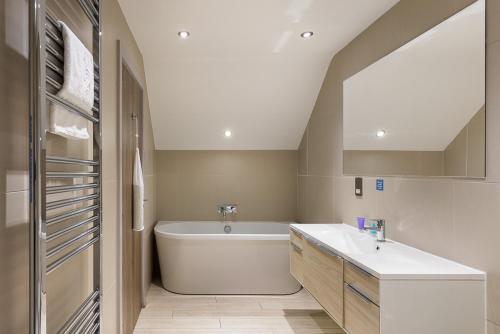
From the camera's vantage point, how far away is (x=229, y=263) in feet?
11.1

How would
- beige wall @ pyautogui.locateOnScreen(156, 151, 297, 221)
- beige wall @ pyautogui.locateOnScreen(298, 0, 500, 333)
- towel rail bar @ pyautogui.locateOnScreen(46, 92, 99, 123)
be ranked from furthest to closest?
beige wall @ pyautogui.locateOnScreen(156, 151, 297, 221), beige wall @ pyautogui.locateOnScreen(298, 0, 500, 333), towel rail bar @ pyautogui.locateOnScreen(46, 92, 99, 123)

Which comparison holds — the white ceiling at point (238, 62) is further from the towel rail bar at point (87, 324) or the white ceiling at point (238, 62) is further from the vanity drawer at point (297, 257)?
the towel rail bar at point (87, 324)

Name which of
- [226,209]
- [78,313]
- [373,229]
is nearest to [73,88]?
[78,313]

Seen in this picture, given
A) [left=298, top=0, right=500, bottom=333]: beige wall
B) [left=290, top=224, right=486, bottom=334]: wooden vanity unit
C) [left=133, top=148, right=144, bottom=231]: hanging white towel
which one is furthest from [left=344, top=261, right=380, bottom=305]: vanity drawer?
[left=133, top=148, right=144, bottom=231]: hanging white towel

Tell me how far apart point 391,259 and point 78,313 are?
150cm

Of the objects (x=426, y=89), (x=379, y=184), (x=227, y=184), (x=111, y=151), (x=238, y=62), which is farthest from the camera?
(x=227, y=184)

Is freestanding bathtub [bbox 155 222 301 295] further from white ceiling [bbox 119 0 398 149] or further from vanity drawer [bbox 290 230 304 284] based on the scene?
white ceiling [bbox 119 0 398 149]

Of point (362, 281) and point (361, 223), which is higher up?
point (361, 223)

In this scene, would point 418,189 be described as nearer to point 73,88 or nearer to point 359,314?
point 359,314

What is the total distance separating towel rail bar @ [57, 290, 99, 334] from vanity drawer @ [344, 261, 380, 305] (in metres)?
1.23

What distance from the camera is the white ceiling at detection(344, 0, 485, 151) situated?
161 centimetres

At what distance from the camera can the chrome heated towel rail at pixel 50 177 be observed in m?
0.91

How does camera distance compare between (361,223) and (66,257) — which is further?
(361,223)

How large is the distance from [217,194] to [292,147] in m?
1.12
